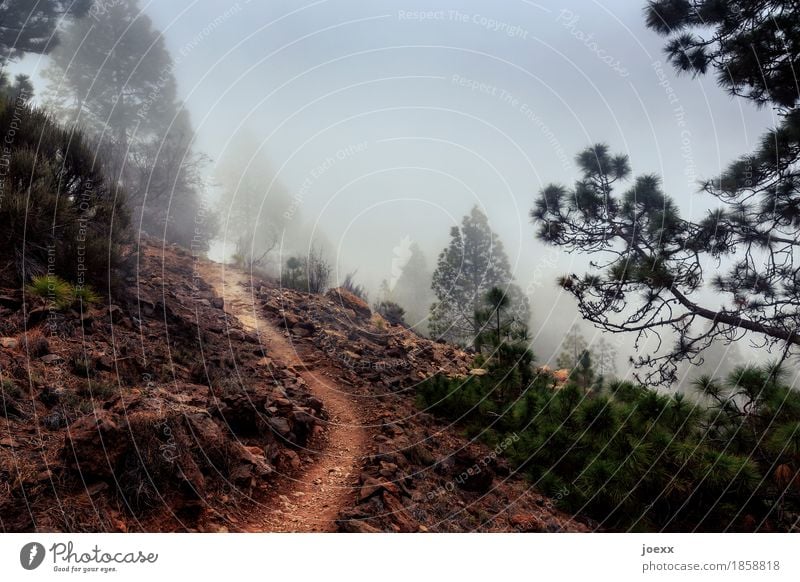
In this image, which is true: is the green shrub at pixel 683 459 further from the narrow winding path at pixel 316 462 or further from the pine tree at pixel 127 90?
the pine tree at pixel 127 90

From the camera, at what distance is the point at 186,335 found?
845cm

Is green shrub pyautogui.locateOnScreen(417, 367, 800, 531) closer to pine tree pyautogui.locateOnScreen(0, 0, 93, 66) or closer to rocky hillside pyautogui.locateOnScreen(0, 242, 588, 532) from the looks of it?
rocky hillside pyautogui.locateOnScreen(0, 242, 588, 532)

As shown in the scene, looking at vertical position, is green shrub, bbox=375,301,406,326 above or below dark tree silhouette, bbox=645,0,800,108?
below

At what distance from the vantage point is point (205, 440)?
16.0ft

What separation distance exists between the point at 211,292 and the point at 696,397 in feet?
40.1

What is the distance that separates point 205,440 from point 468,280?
1022cm

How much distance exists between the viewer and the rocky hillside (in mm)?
3848

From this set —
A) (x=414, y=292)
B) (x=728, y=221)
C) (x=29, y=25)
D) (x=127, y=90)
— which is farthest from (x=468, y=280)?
(x=127, y=90)

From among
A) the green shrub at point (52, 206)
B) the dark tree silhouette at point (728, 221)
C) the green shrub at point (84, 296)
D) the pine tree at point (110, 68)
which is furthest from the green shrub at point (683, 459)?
the pine tree at point (110, 68)

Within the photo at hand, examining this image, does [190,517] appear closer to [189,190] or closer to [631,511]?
[631,511]

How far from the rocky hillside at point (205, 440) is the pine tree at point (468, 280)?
2406 millimetres

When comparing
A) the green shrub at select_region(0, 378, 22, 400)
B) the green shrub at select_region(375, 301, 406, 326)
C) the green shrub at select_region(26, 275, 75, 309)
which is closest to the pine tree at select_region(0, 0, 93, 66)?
the green shrub at select_region(26, 275, 75, 309)

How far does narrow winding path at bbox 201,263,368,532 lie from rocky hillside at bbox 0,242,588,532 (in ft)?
0.10

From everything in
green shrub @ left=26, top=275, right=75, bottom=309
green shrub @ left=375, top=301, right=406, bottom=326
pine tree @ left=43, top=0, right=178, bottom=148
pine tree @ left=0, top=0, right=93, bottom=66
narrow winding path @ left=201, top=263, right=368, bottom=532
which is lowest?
narrow winding path @ left=201, top=263, right=368, bottom=532
